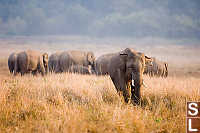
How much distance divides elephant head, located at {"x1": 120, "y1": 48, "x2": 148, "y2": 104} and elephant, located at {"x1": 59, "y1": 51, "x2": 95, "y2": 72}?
16.3 meters

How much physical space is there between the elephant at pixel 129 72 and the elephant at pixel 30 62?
10710 mm

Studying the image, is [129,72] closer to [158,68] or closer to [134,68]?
[134,68]

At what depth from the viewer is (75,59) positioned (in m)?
23.3

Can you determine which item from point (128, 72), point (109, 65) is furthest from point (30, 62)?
point (128, 72)

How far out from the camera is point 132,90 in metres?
7.32

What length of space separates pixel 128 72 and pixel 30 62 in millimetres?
12063

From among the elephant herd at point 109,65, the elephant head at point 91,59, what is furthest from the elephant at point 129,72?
the elephant head at point 91,59

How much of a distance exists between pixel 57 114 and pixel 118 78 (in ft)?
7.98

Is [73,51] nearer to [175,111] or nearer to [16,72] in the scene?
[16,72]

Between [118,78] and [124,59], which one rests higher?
[124,59]

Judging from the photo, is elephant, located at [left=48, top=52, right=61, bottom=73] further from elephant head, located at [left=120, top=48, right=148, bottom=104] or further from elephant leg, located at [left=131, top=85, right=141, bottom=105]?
elephant head, located at [left=120, top=48, right=148, bottom=104]

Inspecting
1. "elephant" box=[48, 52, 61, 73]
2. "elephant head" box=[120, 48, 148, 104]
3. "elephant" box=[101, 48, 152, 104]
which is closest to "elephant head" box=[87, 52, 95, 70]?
"elephant" box=[48, 52, 61, 73]

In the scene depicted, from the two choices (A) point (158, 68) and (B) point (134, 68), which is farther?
(A) point (158, 68)

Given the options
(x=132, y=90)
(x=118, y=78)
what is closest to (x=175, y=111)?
(x=132, y=90)
